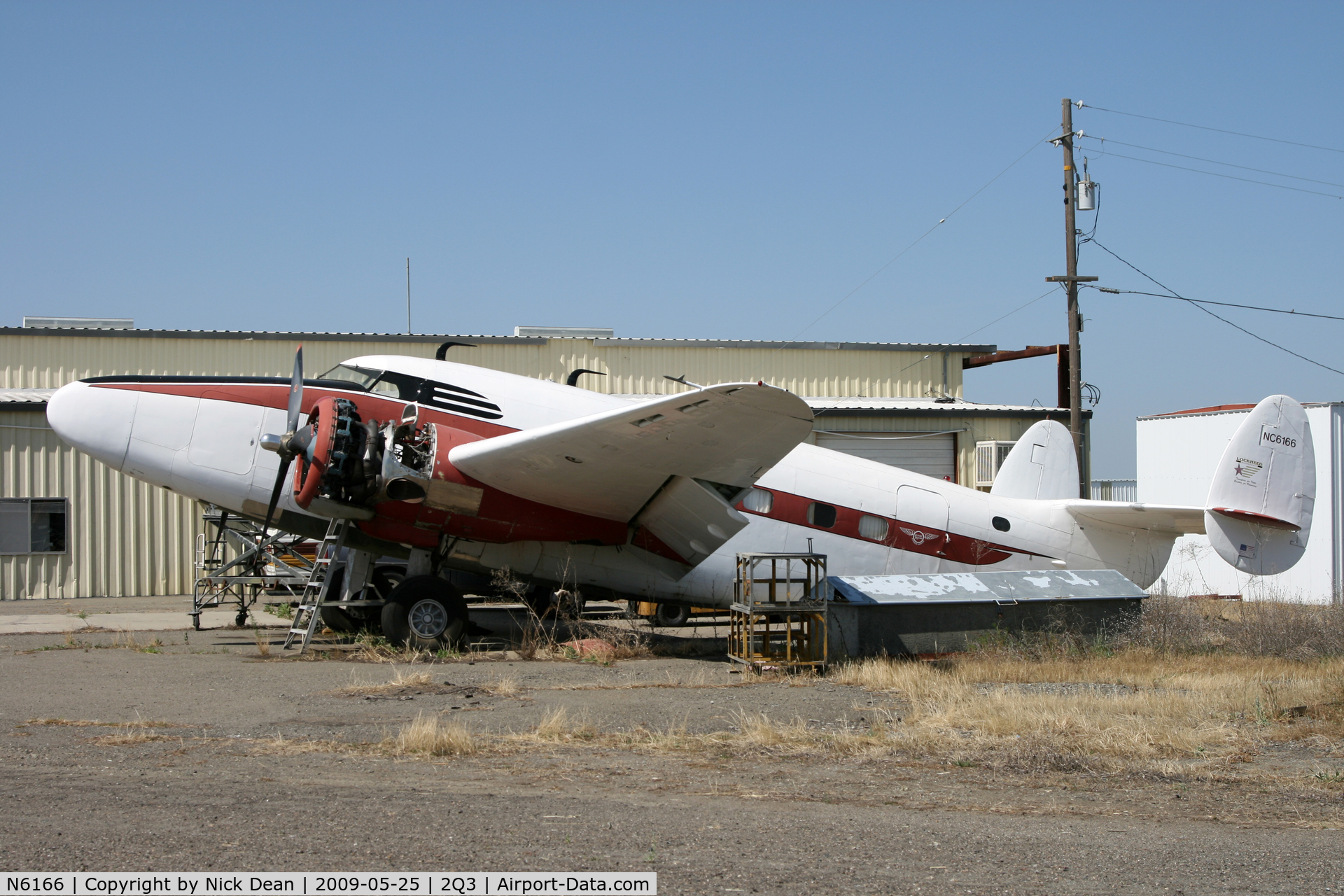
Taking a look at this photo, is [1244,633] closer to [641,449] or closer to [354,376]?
[641,449]

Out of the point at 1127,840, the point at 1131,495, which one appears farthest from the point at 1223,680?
the point at 1131,495

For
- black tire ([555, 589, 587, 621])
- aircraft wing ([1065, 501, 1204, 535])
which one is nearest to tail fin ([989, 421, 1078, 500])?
aircraft wing ([1065, 501, 1204, 535])

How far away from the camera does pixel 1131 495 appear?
30.9m

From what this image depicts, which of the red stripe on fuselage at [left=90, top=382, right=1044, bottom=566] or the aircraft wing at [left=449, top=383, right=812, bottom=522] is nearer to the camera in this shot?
the aircraft wing at [left=449, top=383, right=812, bottom=522]

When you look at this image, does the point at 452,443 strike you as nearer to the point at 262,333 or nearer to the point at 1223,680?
the point at 1223,680

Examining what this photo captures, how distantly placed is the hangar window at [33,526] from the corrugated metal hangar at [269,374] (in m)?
0.02

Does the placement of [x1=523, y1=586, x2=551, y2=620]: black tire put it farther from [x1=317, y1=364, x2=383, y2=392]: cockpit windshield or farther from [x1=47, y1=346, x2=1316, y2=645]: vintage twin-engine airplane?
[x1=317, y1=364, x2=383, y2=392]: cockpit windshield

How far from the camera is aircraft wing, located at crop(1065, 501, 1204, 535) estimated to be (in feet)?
45.5

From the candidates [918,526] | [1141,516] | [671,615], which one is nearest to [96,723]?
[918,526]

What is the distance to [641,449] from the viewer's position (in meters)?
11.3

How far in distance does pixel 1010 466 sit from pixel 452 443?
8.29 meters

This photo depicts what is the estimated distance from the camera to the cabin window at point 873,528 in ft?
45.2

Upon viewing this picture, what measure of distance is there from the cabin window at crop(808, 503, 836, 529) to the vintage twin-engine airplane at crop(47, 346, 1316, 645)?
3cm

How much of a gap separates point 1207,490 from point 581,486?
18486 mm
